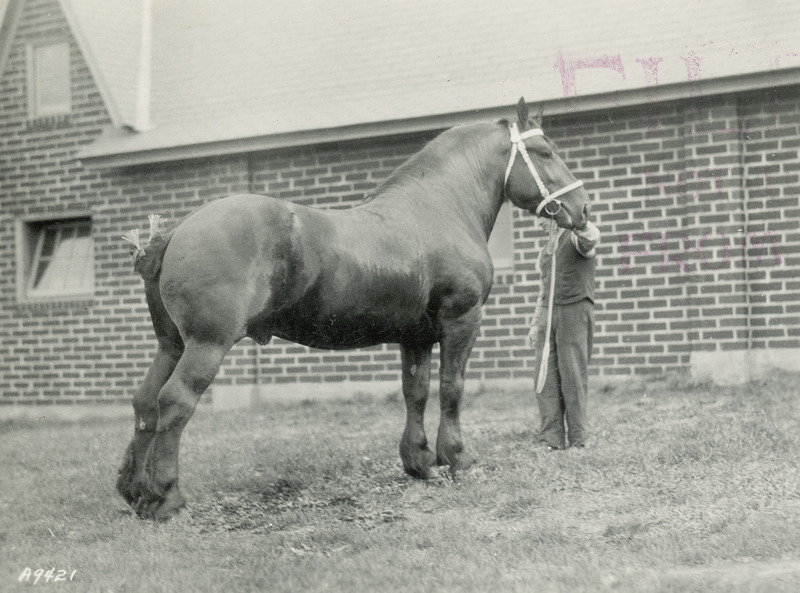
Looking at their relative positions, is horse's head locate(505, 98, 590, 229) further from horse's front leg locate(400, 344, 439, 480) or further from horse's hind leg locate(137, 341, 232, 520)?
horse's hind leg locate(137, 341, 232, 520)

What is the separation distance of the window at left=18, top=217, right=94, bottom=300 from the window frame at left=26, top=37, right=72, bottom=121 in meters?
1.48

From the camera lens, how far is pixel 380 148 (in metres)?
10.6

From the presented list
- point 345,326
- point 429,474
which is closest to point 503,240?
point 429,474

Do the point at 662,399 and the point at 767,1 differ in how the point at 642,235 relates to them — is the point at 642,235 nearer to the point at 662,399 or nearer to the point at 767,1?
the point at 662,399

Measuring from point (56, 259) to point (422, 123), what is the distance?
18.9 ft

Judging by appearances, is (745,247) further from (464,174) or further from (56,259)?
(56,259)

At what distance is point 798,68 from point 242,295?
6.33m

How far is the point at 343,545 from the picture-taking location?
4.52 metres

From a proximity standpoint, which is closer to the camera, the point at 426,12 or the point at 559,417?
the point at 559,417

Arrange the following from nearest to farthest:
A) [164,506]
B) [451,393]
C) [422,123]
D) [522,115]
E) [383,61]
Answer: [164,506] → [451,393] → [522,115] → [422,123] → [383,61]

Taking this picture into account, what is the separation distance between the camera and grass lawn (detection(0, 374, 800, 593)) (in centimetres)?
390

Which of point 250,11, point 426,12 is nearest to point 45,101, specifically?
point 250,11

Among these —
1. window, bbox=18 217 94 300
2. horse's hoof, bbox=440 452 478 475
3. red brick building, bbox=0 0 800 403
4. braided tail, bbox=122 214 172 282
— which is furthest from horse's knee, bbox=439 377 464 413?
window, bbox=18 217 94 300

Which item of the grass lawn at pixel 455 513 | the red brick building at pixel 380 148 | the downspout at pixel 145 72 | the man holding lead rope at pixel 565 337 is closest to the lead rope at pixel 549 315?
the man holding lead rope at pixel 565 337
